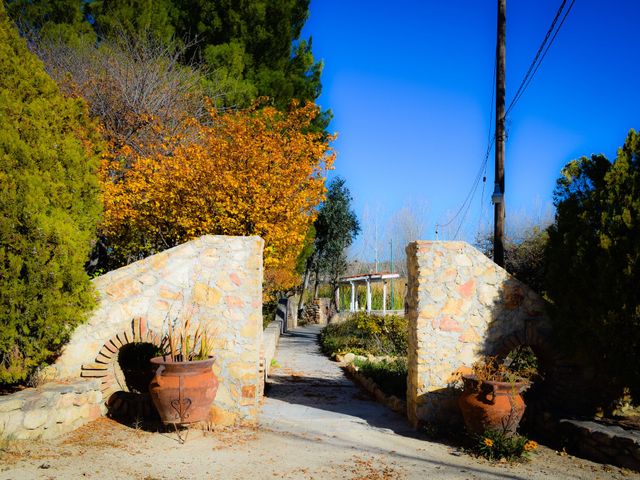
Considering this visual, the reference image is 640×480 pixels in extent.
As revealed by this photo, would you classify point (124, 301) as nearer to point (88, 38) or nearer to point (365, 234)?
point (88, 38)

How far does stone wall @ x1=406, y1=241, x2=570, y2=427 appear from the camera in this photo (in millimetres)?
6648

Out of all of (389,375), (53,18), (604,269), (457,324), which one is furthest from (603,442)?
(53,18)

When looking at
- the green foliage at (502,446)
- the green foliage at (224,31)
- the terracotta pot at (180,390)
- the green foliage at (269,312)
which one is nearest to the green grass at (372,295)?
the green foliage at (269,312)

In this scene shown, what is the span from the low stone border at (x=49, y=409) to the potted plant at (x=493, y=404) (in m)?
4.29

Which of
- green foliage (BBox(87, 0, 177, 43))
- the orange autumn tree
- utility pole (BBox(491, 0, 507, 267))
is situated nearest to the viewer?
utility pole (BBox(491, 0, 507, 267))

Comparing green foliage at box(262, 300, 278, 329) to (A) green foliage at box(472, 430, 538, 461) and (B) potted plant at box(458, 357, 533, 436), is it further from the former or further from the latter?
(A) green foliage at box(472, 430, 538, 461)

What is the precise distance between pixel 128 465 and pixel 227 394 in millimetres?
1667

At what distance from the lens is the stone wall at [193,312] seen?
6332 mm

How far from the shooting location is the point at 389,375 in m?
9.51

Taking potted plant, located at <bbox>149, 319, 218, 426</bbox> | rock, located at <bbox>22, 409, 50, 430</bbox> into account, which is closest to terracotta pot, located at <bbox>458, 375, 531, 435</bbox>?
potted plant, located at <bbox>149, 319, 218, 426</bbox>

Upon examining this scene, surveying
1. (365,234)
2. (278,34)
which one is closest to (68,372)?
(278,34)

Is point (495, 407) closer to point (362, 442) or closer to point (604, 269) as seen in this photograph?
point (362, 442)

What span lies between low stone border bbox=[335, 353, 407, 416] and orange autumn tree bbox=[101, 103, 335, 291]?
2.93 m

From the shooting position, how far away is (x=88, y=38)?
16609mm
